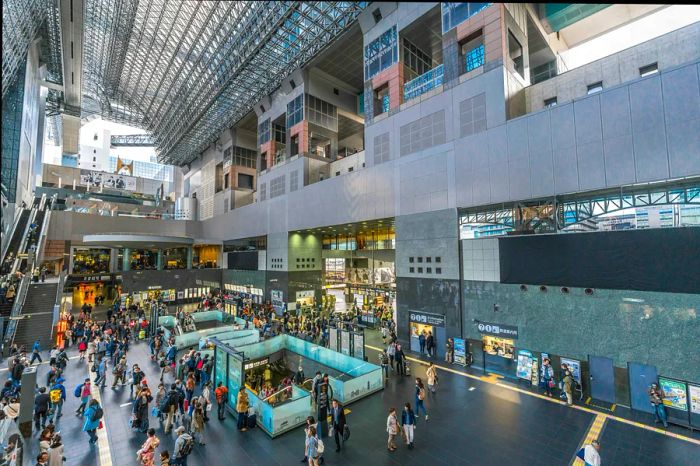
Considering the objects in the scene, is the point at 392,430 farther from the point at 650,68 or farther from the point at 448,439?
the point at 650,68

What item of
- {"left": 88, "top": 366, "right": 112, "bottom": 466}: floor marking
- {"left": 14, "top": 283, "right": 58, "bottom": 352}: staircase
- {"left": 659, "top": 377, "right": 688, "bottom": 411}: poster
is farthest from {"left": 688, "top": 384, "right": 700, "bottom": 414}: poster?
{"left": 14, "top": 283, "right": 58, "bottom": 352}: staircase

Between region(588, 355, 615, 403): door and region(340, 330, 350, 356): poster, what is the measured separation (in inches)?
448

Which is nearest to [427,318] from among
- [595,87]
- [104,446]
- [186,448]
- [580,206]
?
[580,206]

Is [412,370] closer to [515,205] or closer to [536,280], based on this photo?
[536,280]

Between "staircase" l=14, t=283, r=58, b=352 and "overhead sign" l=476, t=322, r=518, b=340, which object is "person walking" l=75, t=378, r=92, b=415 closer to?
"staircase" l=14, t=283, r=58, b=352

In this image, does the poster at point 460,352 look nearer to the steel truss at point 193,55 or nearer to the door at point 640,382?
the door at point 640,382

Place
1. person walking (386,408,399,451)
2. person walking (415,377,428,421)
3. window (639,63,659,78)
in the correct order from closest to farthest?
person walking (386,408,399,451) < person walking (415,377,428,421) < window (639,63,659,78)

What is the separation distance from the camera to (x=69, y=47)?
3562cm

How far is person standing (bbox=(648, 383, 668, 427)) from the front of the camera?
1280 cm

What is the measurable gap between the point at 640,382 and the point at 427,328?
33.4ft

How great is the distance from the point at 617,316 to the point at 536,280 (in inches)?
132

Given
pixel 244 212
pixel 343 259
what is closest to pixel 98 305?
pixel 244 212

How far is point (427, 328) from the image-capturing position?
21516 mm

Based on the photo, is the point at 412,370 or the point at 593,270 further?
the point at 412,370
